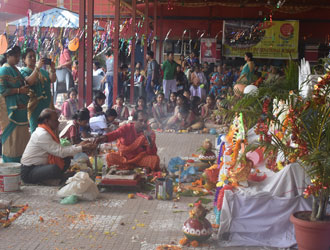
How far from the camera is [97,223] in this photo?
16.5 ft

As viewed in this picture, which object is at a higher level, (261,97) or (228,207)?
(261,97)

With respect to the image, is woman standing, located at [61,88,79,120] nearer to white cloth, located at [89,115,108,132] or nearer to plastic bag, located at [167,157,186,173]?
white cloth, located at [89,115,108,132]

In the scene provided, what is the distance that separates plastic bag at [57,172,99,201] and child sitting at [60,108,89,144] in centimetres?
178

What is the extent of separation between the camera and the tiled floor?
450 cm

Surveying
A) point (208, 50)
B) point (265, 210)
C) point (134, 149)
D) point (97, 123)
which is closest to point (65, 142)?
point (97, 123)

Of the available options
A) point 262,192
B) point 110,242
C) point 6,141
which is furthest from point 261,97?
point 6,141

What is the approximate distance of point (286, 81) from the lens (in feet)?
22.4

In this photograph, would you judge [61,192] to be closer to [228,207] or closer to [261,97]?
[228,207]

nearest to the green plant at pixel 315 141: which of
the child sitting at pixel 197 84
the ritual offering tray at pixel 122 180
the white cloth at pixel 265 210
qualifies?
the white cloth at pixel 265 210

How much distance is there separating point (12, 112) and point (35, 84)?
662 mm

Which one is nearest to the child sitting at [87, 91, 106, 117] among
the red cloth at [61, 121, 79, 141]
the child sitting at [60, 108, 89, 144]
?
the child sitting at [60, 108, 89, 144]

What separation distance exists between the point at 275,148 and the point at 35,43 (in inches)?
390

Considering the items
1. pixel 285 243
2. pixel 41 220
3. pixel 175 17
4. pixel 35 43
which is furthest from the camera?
pixel 175 17

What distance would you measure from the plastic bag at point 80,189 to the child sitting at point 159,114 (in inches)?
239
